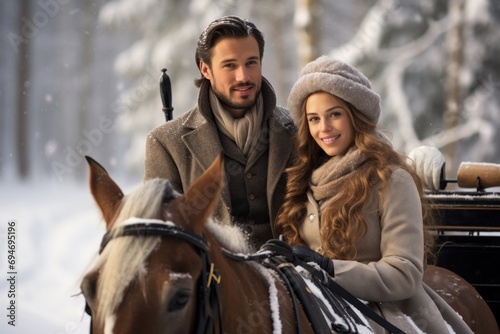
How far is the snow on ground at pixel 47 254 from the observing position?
781 cm

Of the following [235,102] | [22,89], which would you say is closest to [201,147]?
[235,102]

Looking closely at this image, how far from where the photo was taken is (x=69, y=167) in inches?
1010

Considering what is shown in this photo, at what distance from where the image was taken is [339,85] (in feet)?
11.0

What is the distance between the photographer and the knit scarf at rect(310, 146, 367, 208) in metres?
3.37

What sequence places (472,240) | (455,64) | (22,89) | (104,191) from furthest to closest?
(22,89) → (455,64) → (472,240) → (104,191)

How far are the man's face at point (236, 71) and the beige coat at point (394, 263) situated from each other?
0.82 meters

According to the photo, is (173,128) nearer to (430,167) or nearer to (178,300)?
(430,167)

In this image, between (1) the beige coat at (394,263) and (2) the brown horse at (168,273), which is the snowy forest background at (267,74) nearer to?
(1) the beige coat at (394,263)

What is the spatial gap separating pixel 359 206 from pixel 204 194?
122 cm

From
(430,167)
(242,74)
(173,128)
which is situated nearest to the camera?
(242,74)

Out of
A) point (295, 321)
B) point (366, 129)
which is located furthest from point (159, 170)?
point (295, 321)

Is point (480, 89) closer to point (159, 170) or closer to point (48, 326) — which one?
point (48, 326)

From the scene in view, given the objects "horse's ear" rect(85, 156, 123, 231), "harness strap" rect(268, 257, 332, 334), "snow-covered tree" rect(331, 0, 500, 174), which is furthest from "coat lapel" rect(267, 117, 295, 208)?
"snow-covered tree" rect(331, 0, 500, 174)

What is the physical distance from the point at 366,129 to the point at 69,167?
23.3m
